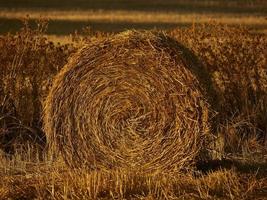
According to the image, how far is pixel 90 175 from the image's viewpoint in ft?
22.6

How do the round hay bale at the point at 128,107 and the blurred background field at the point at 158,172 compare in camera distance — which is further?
the round hay bale at the point at 128,107

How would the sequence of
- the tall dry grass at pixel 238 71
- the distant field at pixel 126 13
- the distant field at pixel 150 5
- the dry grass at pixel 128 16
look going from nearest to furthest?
1. the tall dry grass at pixel 238 71
2. the distant field at pixel 126 13
3. the dry grass at pixel 128 16
4. the distant field at pixel 150 5

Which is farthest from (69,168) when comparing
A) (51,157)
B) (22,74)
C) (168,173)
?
(22,74)

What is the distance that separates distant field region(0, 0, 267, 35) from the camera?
109 ft

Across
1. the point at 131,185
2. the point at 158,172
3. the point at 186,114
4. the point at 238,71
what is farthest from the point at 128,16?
the point at 131,185

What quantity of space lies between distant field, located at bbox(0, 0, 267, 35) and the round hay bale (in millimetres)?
22647

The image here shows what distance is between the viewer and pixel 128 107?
7.76 m

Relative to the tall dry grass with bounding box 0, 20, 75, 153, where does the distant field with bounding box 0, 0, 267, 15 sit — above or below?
above

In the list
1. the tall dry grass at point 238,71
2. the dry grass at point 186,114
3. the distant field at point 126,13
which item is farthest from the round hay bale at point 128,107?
the distant field at point 126,13

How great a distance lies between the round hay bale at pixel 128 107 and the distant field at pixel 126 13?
2265 cm

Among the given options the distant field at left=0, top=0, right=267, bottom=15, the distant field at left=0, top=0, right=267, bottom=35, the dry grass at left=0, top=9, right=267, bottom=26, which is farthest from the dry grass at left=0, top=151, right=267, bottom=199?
the distant field at left=0, top=0, right=267, bottom=15

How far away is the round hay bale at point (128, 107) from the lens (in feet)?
24.0

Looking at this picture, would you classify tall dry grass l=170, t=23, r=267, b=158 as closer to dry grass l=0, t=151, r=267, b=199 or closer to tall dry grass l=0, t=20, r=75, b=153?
tall dry grass l=0, t=20, r=75, b=153

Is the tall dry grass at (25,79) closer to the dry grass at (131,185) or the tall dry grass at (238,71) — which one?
the tall dry grass at (238,71)
